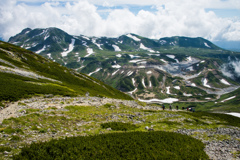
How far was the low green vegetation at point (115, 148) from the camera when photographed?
1218cm

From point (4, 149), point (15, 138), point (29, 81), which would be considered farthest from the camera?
point (29, 81)

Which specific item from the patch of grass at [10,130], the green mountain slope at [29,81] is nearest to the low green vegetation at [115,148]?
the patch of grass at [10,130]

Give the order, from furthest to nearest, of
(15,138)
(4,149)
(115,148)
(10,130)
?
(10,130), (115,148), (15,138), (4,149)

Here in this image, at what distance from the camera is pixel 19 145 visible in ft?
43.6

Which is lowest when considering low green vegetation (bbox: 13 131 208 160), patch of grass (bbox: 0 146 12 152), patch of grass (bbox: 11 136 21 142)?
low green vegetation (bbox: 13 131 208 160)

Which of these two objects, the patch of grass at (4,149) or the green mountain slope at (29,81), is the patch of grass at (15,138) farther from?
the green mountain slope at (29,81)

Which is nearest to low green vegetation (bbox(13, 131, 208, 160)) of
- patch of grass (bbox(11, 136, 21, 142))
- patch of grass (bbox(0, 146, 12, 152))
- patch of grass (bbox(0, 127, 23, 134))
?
patch of grass (bbox(0, 146, 12, 152))

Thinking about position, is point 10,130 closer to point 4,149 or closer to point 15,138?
point 15,138

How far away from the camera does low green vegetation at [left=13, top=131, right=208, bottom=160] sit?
12181 millimetres

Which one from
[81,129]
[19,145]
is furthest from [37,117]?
[19,145]

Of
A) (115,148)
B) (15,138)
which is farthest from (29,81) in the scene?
(115,148)

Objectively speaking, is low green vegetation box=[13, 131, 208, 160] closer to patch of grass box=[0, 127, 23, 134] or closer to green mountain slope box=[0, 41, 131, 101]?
patch of grass box=[0, 127, 23, 134]

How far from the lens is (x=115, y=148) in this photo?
1474 cm

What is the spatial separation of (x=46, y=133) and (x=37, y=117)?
6.00 meters
